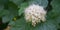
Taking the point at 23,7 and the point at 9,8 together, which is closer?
the point at 23,7

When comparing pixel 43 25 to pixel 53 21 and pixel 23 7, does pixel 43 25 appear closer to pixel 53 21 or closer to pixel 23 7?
pixel 53 21

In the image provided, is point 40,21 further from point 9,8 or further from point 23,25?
point 9,8

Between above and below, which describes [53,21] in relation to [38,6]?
below

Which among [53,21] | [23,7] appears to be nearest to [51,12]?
[53,21]

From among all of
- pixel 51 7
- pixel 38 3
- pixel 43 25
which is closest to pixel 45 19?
pixel 43 25

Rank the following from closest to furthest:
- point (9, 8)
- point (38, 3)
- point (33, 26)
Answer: point (33, 26)
point (38, 3)
point (9, 8)

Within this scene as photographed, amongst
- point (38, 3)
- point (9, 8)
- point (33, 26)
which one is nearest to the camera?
point (33, 26)
